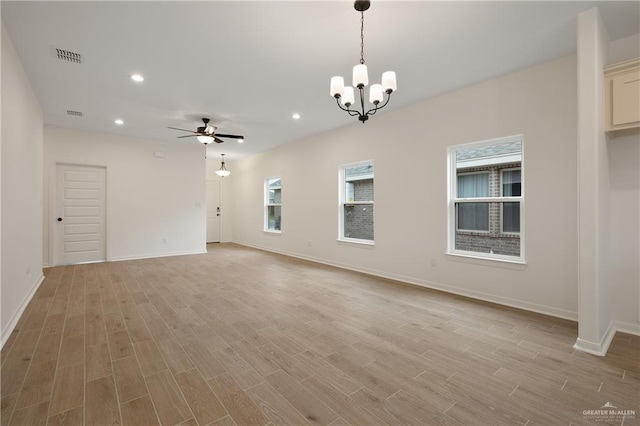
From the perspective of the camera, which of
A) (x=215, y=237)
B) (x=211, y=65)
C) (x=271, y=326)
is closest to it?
(x=271, y=326)

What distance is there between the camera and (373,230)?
5.32 meters

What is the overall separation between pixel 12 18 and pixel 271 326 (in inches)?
144

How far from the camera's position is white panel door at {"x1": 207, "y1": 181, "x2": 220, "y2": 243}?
9.70 m

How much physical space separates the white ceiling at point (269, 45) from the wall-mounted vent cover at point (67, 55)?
6cm

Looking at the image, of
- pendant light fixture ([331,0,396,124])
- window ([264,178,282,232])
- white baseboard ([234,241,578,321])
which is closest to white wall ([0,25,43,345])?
pendant light fixture ([331,0,396,124])

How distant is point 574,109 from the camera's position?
3068 mm

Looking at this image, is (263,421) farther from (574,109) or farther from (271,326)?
(574,109)

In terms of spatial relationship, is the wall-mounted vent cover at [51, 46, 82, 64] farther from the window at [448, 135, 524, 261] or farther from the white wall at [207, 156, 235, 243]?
the white wall at [207, 156, 235, 243]

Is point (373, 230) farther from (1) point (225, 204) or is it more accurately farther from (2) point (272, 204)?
(1) point (225, 204)

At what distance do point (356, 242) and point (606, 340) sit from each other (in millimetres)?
3550

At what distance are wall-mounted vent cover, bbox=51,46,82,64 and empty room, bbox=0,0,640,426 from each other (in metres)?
0.03

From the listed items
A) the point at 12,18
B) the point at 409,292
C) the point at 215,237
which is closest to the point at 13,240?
the point at 12,18

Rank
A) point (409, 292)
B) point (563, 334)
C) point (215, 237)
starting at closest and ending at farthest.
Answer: point (563, 334) → point (409, 292) → point (215, 237)

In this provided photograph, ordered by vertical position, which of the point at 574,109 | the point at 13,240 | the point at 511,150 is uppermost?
the point at 574,109
